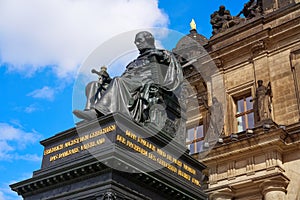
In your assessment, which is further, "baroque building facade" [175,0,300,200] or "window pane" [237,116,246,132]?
"window pane" [237,116,246,132]

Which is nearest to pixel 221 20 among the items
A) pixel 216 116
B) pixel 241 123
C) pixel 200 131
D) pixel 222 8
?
pixel 222 8

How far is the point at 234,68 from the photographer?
18094mm

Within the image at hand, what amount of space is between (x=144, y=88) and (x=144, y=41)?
5.82 feet

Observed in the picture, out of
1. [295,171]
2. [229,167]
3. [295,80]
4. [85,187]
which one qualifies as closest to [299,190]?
[295,171]

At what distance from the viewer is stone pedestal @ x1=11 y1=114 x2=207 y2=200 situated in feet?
20.4

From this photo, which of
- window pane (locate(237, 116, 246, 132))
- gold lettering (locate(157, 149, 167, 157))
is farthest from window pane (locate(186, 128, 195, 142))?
gold lettering (locate(157, 149, 167, 157))

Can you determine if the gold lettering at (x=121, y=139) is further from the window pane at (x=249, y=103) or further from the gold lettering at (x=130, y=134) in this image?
the window pane at (x=249, y=103)

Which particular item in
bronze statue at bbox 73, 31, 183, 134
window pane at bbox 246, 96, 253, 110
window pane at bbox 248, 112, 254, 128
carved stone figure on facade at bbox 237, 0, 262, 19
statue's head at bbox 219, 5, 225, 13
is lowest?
bronze statue at bbox 73, 31, 183, 134

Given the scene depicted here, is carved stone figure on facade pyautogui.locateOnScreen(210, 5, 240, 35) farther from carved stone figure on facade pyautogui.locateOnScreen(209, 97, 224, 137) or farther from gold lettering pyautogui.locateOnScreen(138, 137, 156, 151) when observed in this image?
gold lettering pyautogui.locateOnScreen(138, 137, 156, 151)

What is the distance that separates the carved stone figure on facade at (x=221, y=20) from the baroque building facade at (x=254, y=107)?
0.30m

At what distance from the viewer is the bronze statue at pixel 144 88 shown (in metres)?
7.45

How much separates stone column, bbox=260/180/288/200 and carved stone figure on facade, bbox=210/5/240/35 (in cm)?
820

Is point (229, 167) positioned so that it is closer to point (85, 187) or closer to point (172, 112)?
point (172, 112)

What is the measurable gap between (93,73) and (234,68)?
1072cm
